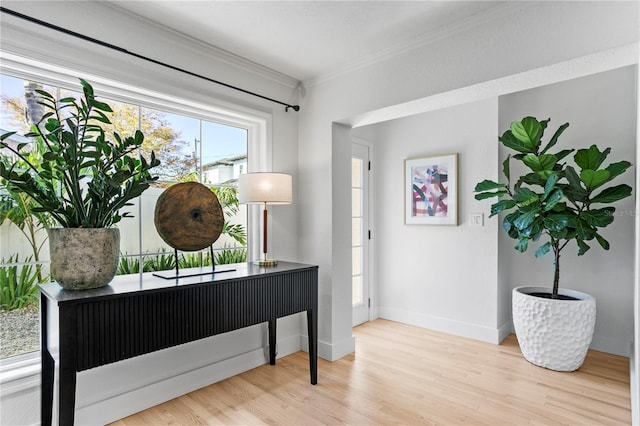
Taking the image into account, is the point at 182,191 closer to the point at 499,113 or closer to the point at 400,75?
the point at 400,75

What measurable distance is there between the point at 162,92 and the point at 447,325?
333 cm

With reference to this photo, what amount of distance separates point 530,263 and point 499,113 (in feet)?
4.88

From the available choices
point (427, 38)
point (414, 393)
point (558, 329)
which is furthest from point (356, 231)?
point (427, 38)

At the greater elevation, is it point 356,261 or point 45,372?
point 356,261

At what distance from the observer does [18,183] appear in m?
1.56

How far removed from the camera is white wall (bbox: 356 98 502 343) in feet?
11.2

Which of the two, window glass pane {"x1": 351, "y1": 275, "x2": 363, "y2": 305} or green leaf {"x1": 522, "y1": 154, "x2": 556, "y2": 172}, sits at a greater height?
green leaf {"x1": 522, "y1": 154, "x2": 556, "y2": 172}

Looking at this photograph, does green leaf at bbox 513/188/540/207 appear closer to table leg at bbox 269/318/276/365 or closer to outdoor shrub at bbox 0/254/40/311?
table leg at bbox 269/318/276/365

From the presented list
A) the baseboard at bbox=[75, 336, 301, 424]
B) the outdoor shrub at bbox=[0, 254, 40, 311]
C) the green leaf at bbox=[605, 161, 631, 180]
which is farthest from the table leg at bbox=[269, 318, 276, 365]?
the green leaf at bbox=[605, 161, 631, 180]

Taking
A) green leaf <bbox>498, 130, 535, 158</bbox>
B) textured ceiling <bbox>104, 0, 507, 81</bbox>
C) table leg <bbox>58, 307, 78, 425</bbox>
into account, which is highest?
textured ceiling <bbox>104, 0, 507, 81</bbox>

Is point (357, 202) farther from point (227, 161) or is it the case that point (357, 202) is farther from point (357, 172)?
point (227, 161)

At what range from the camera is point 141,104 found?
2.39 m

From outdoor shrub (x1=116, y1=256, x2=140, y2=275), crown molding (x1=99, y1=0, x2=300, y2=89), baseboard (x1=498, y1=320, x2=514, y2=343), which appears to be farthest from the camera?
baseboard (x1=498, y1=320, x2=514, y2=343)

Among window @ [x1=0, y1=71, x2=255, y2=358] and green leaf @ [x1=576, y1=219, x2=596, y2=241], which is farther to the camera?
green leaf @ [x1=576, y1=219, x2=596, y2=241]
